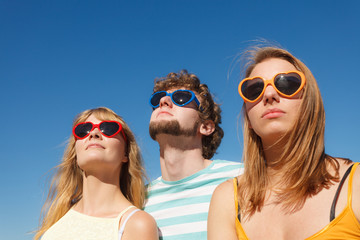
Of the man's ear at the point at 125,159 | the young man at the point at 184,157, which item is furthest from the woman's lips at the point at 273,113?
the man's ear at the point at 125,159

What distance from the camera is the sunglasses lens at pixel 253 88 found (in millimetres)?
3152

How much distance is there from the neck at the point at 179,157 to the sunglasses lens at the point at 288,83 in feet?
8.68

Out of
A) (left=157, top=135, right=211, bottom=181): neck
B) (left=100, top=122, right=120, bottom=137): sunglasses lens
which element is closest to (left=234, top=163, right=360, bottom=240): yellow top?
(left=157, top=135, right=211, bottom=181): neck

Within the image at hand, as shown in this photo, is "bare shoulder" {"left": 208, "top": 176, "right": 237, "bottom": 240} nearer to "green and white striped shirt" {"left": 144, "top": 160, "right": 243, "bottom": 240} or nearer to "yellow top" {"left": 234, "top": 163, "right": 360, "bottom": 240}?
"yellow top" {"left": 234, "top": 163, "right": 360, "bottom": 240}

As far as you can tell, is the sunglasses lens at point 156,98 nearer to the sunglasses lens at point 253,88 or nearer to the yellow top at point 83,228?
the yellow top at point 83,228

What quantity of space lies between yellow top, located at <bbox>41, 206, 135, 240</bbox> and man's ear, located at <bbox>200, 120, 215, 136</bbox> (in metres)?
2.06

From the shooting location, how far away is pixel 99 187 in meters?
4.89

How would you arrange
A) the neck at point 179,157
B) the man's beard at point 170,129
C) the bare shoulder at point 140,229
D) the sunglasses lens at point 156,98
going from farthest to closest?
the sunglasses lens at point 156,98 → the man's beard at point 170,129 → the neck at point 179,157 → the bare shoulder at point 140,229

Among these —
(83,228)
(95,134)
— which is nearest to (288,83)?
(95,134)

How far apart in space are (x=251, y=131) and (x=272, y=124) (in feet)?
1.57

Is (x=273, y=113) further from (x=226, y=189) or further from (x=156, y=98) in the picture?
(x=156, y=98)

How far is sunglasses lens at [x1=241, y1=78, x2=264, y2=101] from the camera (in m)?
3.15

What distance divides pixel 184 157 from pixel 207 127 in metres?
0.91

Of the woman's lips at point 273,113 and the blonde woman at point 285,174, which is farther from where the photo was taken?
the woman's lips at point 273,113
